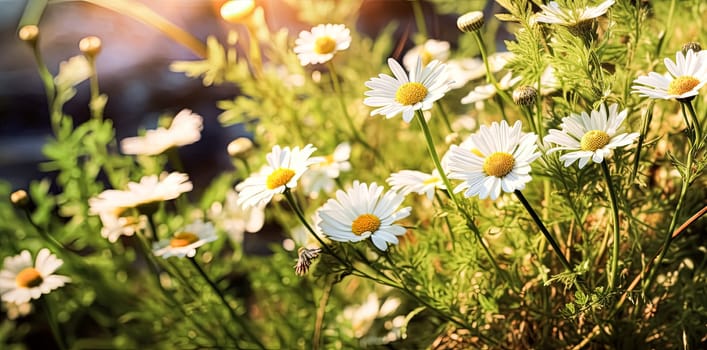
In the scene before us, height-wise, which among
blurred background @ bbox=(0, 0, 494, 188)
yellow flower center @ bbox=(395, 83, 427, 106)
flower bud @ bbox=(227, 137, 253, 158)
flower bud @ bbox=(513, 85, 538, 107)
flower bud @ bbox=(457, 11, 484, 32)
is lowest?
blurred background @ bbox=(0, 0, 494, 188)

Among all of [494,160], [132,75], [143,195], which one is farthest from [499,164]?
[132,75]

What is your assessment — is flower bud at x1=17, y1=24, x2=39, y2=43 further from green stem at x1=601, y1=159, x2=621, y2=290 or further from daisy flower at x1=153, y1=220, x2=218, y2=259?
green stem at x1=601, y1=159, x2=621, y2=290

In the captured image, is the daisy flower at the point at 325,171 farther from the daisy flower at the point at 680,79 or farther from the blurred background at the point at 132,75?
the blurred background at the point at 132,75

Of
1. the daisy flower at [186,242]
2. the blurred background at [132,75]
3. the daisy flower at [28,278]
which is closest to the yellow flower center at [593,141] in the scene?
the daisy flower at [186,242]

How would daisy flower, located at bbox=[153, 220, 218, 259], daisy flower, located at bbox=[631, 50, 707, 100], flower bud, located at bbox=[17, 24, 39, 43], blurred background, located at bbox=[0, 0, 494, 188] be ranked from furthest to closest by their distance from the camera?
blurred background, located at bbox=[0, 0, 494, 188], flower bud, located at bbox=[17, 24, 39, 43], daisy flower, located at bbox=[153, 220, 218, 259], daisy flower, located at bbox=[631, 50, 707, 100]

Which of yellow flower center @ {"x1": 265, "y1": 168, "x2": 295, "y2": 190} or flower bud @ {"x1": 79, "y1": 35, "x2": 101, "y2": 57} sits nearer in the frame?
yellow flower center @ {"x1": 265, "y1": 168, "x2": 295, "y2": 190}

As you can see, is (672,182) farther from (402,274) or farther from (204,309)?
(204,309)

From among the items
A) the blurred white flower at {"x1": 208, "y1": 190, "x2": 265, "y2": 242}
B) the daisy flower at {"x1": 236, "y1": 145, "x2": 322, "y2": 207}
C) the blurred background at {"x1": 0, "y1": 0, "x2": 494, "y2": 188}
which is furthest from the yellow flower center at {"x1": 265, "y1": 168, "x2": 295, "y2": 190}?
the blurred background at {"x1": 0, "y1": 0, "x2": 494, "y2": 188}

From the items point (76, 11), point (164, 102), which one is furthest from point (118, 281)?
point (76, 11)
